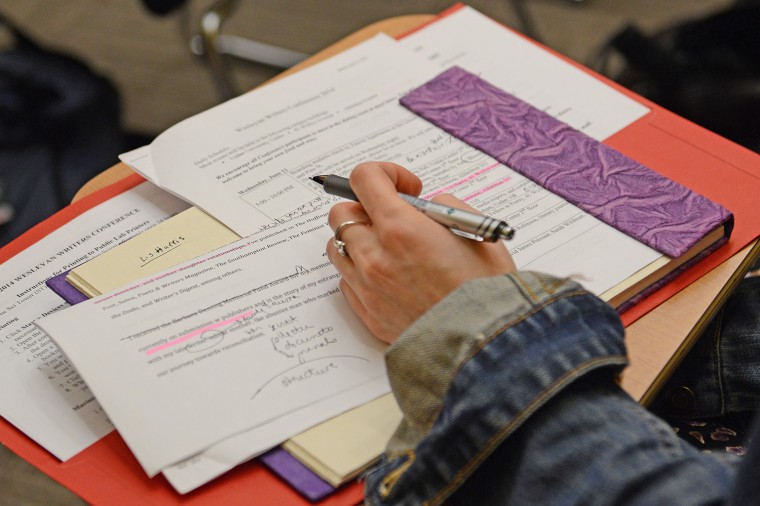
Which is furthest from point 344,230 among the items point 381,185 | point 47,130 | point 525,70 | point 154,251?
point 47,130

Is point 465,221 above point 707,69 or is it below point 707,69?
above

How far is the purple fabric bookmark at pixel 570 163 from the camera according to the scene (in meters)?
0.75

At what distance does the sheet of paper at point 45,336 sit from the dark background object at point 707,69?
895mm

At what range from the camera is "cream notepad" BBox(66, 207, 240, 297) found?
73cm

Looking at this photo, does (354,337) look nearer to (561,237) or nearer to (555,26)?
(561,237)

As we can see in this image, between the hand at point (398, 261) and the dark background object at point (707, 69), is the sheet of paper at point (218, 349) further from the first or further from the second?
the dark background object at point (707, 69)

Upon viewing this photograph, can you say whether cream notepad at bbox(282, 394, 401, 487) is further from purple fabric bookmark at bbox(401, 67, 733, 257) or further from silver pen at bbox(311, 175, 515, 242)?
purple fabric bookmark at bbox(401, 67, 733, 257)

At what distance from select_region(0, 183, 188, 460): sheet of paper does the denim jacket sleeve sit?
9.4 inches

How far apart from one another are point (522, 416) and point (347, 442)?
13 centimetres

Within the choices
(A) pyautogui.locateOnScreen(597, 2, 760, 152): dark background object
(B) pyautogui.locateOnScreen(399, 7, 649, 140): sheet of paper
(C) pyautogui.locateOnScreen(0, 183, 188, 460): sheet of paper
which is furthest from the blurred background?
(B) pyautogui.locateOnScreen(399, 7, 649, 140): sheet of paper

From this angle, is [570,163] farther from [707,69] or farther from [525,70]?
[707,69]

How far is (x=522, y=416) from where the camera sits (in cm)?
57

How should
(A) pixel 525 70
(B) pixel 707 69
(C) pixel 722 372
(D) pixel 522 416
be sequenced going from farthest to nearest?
(B) pixel 707 69, (A) pixel 525 70, (C) pixel 722 372, (D) pixel 522 416

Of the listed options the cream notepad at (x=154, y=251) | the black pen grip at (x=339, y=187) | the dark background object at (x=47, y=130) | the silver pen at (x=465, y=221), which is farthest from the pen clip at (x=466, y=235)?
the dark background object at (x=47, y=130)
